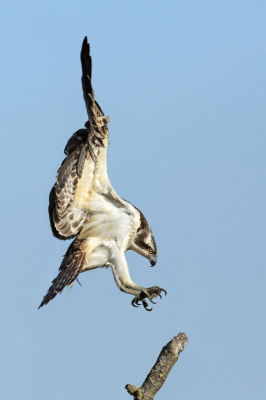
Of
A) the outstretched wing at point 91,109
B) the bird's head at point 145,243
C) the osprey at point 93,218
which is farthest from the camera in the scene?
the bird's head at point 145,243

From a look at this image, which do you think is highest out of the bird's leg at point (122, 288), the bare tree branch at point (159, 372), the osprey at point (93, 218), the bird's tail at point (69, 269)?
the osprey at point (93, 218)

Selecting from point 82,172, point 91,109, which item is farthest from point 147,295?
point 91,109

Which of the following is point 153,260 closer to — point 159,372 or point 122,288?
point 122,288

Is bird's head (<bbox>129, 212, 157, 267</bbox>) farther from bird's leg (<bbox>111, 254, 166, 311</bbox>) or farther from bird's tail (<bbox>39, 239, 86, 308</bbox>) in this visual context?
bird's tail (<bbox>39, 239, 86, 308</bbox>)

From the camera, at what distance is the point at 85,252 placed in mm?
7469

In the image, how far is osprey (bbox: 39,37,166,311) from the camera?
22.1 ft

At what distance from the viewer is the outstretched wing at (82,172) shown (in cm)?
628

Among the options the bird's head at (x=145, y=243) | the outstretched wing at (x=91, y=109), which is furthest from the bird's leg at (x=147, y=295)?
the outstretched wing at (x=91, y=109)

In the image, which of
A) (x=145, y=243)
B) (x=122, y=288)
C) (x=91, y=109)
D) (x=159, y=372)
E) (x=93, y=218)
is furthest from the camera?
(x=145, y=243)

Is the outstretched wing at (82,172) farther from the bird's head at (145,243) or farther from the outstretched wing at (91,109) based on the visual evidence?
the bird's head at (145,243)

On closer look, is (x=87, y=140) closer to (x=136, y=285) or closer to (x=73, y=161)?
(x=73, y=161)

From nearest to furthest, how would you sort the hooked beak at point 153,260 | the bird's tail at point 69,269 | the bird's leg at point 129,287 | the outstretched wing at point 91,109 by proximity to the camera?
the outstretched wing at point 91,109 < the bird's tail at point 69,269 < the bird's leg at point 129,287 < the hooked beak at point 153,260

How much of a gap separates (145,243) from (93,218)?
989mm

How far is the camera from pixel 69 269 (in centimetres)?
733
